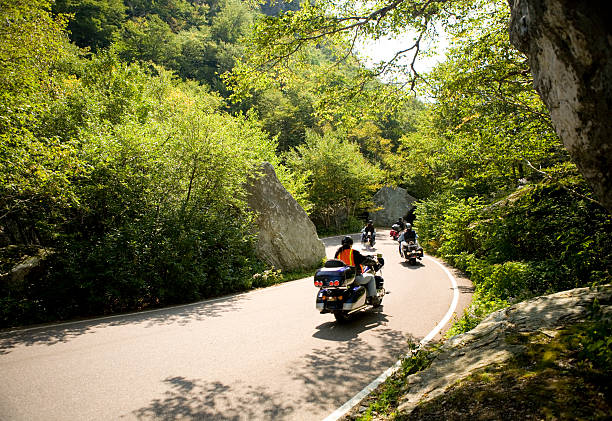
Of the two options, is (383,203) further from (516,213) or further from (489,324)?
(489,324)

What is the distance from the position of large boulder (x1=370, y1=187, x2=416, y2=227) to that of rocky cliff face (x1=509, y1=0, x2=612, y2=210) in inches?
1436

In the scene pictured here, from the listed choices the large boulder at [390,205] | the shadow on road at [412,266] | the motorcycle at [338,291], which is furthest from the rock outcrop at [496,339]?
the large boulder at [390,205]

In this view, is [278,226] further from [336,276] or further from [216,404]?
[216,404]

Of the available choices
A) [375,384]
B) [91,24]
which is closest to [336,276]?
[375,384]

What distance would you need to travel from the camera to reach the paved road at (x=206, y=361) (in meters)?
4.02

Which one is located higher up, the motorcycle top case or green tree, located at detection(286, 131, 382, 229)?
green tree, located at detection(286, 131, 382, 229)

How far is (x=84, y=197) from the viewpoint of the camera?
31.0ft

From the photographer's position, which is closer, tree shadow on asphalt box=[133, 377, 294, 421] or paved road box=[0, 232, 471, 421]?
tree shadow on asphalt box=[133, 377, 294, 421]

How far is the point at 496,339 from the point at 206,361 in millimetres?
4158

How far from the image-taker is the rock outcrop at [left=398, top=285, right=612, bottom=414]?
3.58m

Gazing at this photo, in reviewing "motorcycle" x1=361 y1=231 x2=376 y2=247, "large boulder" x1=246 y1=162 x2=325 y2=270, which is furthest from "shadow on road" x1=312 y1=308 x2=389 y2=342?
"motorcycle" x1=361 y1=231 x2=376 y2=247

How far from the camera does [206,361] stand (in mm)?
5348

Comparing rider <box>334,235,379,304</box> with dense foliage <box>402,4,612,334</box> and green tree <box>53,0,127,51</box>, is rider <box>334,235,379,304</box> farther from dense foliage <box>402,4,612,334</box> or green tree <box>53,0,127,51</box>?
green tree <box>53,0,127,51</box>

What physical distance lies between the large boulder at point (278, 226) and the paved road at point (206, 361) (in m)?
5.54
